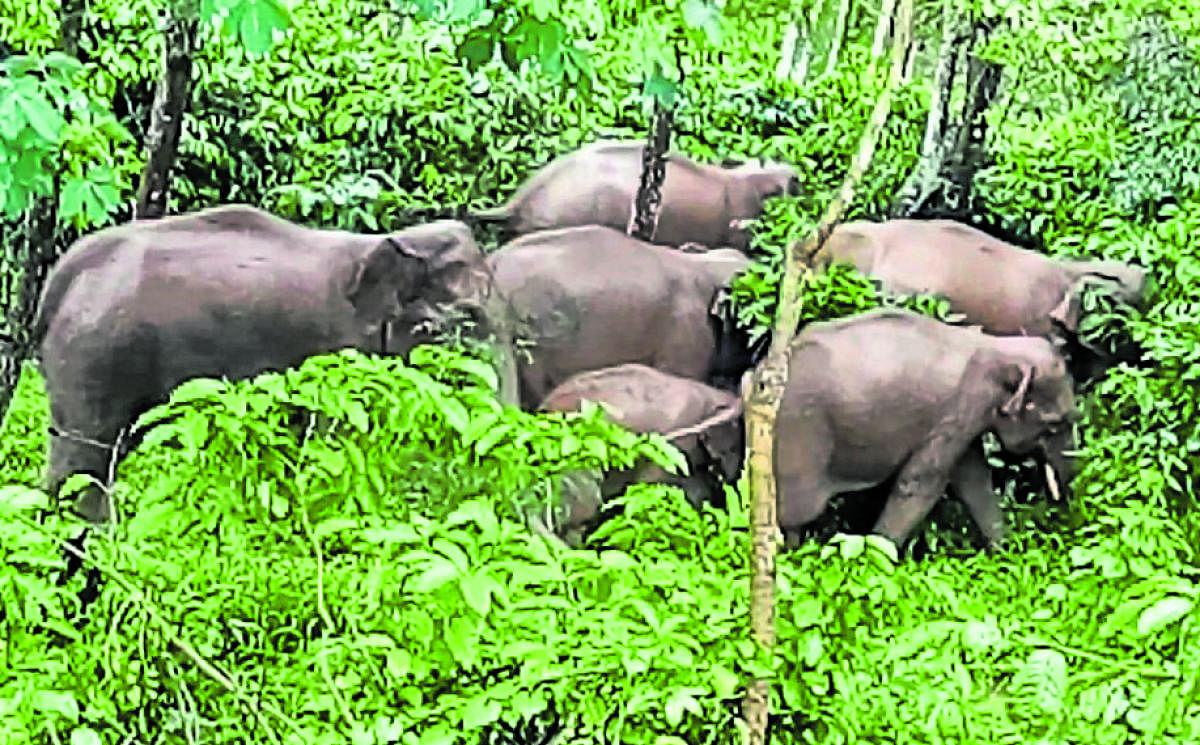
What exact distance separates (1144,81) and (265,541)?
1.95 m

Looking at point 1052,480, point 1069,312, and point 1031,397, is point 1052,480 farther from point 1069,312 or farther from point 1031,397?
point 1069,312

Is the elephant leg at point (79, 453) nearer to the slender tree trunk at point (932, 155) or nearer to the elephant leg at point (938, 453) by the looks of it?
the elephant leg at point (938, 453)

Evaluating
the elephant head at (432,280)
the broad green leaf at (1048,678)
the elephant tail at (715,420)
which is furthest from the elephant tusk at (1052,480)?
the broad green leaf at (1048,678)

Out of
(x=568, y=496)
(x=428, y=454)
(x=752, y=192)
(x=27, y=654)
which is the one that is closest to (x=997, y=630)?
(x=428, y=454)

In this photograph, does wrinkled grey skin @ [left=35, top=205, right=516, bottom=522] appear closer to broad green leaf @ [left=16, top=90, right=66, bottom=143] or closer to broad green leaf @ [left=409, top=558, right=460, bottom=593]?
broad green leaf @ [left=16, top=90, right=66, bottom=143]

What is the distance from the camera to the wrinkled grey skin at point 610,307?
192 cm

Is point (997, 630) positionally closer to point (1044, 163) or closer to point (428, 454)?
point (428, 454)

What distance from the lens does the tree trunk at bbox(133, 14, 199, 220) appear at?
1.80m

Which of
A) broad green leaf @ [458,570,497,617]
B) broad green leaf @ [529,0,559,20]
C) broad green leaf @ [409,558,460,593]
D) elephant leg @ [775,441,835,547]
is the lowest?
elephant leg @ [775,441,835,547]

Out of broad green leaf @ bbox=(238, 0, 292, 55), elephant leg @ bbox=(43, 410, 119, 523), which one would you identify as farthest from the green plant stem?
elephant leg @ bbox=(43, 410, 119, 523)

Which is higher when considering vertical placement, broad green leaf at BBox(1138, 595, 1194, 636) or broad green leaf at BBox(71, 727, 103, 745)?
broad green leaf at BBox(1138, 595, 1194, 636)

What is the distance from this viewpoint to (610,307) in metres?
1.97

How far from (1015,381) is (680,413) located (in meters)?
0.44

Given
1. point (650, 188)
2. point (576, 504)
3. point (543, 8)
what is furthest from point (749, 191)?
point (543, 8)
